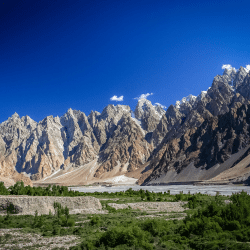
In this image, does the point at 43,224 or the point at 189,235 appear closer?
the point at 189,235

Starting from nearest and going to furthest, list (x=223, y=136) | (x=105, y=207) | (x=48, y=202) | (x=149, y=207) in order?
(x=48, y=202), (x=105, y=207), (x=149, y=207), (x=223, y=136)

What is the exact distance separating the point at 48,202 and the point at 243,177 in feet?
300

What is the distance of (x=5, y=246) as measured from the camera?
17.0 meters

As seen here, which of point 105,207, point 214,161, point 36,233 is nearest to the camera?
point 36,233

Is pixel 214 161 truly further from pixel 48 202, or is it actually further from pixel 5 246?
pixel 5 246

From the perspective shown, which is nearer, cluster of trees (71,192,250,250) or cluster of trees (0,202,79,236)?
cluster of trees (71,192,250,250)

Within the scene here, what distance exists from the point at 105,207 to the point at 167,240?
20.3m

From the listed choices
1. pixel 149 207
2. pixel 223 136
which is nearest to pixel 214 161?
pixel 223 136

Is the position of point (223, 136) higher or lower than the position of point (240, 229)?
higher

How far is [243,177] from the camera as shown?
10219cm

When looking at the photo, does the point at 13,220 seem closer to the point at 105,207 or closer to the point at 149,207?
the point at 105,207

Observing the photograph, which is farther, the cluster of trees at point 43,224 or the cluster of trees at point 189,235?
the cluster of trees at point 43,224

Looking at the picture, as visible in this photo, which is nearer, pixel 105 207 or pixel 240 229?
pixel 240 229

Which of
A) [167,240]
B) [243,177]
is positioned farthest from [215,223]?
[243,177]
